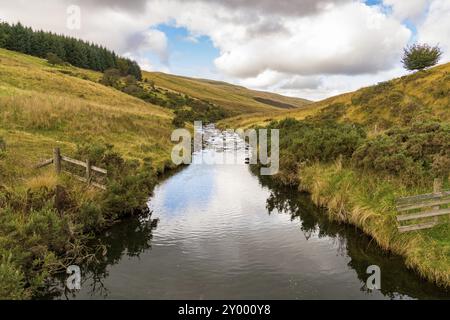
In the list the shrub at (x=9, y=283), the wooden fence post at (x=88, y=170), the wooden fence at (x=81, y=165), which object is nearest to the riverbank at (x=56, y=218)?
the shrub at (x=9, y=283)

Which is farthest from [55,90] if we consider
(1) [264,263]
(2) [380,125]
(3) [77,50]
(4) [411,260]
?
(3) [77,50]

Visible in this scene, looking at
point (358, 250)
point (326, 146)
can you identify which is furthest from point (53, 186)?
point (326, 146)

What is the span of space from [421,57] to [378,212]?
159 ft

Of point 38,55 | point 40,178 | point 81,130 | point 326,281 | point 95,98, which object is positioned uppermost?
point 38,55

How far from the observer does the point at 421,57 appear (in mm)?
54750

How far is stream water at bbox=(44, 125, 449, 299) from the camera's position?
40.0 ft

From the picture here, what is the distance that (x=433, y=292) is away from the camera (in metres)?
12.0

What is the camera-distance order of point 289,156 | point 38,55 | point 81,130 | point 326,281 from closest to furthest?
point 326,281 < point 289,156 < point 81,130 < point 38,55

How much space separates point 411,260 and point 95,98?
5529cm

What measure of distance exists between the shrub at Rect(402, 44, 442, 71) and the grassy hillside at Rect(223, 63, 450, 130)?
1.49 metres

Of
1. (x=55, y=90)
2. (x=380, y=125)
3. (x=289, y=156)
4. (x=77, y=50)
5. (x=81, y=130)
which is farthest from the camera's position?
(x=77, y=50)

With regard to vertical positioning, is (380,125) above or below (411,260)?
above

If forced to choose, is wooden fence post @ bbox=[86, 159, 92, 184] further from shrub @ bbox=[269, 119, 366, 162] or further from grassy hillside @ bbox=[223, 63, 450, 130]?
grassy hillside @ bbox=[223, 63, 450, 130]

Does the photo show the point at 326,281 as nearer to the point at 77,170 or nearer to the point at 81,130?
the point at 77,170
